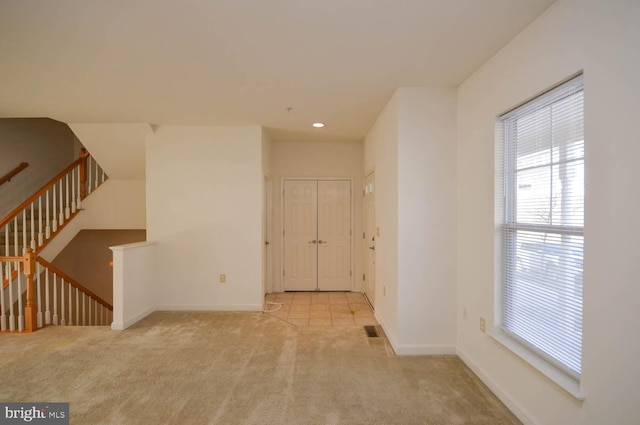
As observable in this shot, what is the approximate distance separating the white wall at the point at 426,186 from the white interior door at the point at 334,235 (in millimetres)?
2587

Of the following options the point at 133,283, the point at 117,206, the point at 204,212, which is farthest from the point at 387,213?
the point at 117,206

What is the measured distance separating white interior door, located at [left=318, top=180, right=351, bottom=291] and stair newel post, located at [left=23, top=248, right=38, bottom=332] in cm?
381

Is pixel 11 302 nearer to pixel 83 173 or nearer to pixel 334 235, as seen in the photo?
pixel 83 173

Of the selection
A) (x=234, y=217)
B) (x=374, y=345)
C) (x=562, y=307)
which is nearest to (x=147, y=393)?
(x=374, y=345)

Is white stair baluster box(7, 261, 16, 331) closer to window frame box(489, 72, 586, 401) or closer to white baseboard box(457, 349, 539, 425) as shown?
white baseboard box(457, 349, 539, 425)

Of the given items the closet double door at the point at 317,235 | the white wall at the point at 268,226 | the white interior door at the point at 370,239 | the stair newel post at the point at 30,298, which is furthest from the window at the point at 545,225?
the stair newel post at the point at 30,298

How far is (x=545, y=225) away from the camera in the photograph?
2059 mm

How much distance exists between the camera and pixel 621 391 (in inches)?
58.5

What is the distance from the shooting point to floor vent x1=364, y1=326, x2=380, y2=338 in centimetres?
372

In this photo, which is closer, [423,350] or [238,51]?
[238,51]

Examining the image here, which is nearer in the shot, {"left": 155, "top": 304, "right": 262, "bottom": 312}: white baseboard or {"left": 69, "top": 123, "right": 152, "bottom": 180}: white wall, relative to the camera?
{"left": 69, "top": 123, "right": 152, "bottom": 180}: white wall

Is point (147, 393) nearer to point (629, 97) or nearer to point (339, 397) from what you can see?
point (339, 397)

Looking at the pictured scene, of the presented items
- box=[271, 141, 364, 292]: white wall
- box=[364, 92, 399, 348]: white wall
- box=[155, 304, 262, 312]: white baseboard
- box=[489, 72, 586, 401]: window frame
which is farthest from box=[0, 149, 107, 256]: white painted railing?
box=[489, 72, 586, 401]: window frame

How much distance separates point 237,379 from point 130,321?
206cm
